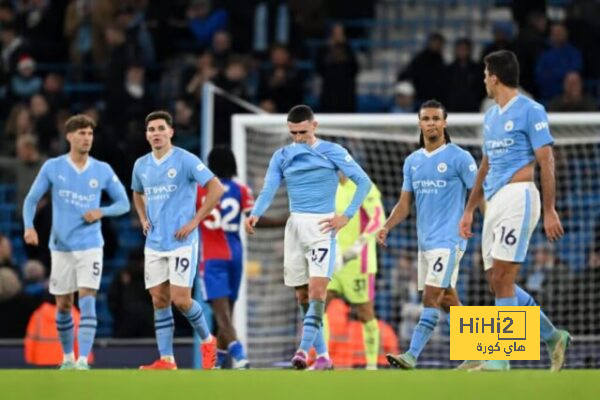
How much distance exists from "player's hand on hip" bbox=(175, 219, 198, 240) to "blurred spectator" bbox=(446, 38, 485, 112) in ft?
24.6

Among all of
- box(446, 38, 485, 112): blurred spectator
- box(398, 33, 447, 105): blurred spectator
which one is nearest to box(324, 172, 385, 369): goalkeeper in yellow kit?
box(446, 38, 485, 112): blurred spectator

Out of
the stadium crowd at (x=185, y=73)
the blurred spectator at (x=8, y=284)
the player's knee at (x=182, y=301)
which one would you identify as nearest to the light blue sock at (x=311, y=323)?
the player's knee at (x=182, y=301)

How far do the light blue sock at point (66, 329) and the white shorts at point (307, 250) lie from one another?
6.57 feet

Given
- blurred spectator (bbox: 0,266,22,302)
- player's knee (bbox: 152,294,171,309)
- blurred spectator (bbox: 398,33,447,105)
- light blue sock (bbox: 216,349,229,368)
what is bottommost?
light blue sock (bbox: 216,349,229,368)

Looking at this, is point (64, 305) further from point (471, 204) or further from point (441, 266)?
point (471, 204)

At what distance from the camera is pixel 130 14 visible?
23016 mm

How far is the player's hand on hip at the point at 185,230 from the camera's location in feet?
43.0

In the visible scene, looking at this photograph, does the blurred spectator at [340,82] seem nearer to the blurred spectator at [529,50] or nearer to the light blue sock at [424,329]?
the blurred spectator at [529,50]

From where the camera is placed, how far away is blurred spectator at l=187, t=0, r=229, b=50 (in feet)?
74.6

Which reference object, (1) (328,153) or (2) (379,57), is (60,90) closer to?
(2) (379,57)

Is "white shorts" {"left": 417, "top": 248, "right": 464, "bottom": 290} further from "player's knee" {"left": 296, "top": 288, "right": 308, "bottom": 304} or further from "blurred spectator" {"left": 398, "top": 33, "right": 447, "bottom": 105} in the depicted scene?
"blurred spectator" {"left": 398, "top": 33, "right": 447, "bottom": 105}

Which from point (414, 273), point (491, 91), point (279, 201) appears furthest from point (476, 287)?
point (491, 91)

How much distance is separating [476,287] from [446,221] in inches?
235

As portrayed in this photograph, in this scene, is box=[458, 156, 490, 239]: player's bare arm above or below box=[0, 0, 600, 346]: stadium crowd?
below
